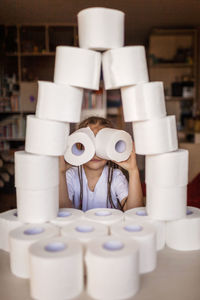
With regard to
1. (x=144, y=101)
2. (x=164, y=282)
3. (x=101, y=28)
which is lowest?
(x=164, y=282)

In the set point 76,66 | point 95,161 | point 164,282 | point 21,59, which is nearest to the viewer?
point 164,282

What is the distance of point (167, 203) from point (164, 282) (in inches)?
10.7

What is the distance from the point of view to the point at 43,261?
0.83m

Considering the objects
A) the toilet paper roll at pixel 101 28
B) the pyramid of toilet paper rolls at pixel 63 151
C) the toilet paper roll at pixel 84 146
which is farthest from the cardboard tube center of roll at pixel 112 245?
the toilet paper roll at pixel 101 28

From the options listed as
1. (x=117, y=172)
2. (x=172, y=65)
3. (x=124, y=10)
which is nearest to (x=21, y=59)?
(x=124, y=10)

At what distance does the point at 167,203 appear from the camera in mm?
1113

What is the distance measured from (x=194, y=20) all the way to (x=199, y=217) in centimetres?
427

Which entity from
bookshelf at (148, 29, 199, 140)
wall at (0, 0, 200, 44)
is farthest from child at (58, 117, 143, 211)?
bookshelf at (148, 29, 199, 140)

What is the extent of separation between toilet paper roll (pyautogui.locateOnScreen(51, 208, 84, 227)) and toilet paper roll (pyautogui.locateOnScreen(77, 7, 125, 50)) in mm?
590

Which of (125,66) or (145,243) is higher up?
(125,66)

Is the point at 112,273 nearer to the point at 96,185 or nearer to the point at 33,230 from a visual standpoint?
the point at 33,230

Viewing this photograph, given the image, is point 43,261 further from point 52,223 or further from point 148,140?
point 148,140

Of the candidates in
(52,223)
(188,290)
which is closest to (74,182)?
(52,223)

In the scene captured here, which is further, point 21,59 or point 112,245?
point 21,59
